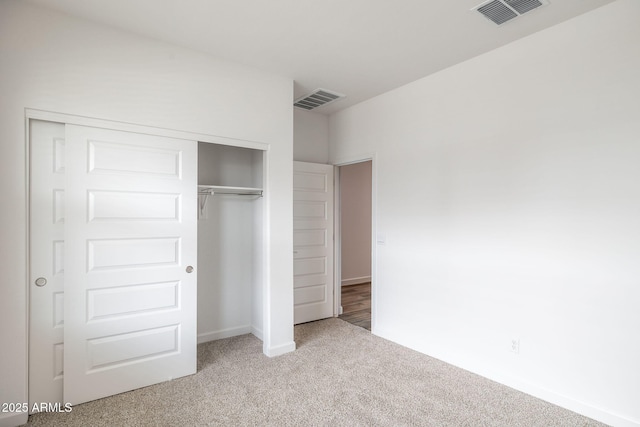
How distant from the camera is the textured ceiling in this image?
2381 millimetres

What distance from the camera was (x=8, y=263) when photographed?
7.41 ft

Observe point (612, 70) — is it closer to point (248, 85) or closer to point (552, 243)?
point (552, 243)

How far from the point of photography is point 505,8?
94.0 inches

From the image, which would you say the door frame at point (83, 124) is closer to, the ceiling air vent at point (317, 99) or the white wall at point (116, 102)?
the white wall at point (116, 102)

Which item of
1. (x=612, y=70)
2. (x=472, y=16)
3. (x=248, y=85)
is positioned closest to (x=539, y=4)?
(x=472, y=16)

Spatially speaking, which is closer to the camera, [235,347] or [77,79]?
[77,79]

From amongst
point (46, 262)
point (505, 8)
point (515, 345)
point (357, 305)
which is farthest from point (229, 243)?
point (505, 8)

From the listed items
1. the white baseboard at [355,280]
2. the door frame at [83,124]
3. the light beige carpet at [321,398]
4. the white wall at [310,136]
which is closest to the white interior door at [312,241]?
the white wall at [310,136]

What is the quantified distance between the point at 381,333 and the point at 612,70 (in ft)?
10.5

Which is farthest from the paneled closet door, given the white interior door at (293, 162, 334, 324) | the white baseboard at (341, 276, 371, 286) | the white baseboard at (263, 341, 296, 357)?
the white baseboard at (341, 276, 371, 286)

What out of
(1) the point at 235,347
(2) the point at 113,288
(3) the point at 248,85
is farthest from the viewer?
(1) the point at 235,347

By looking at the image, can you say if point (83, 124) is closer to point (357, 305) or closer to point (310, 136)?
point (310, 136)

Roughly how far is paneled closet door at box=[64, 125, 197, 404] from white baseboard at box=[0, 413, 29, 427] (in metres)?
0.26

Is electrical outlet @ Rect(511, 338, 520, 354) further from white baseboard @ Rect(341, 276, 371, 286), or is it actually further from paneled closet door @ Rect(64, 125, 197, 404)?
white baseboard @ Rect(341, 276, 371, 286)
